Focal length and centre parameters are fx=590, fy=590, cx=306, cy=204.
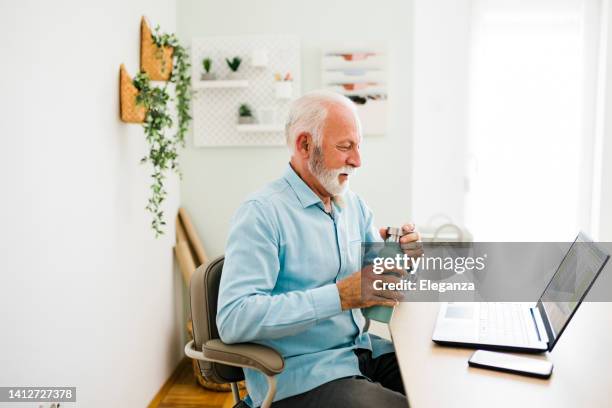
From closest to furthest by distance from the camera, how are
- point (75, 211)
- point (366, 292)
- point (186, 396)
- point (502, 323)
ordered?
1. point (366, 292)
2. point (502, 323)
3. point (75, 211)
4. point (186, 396)

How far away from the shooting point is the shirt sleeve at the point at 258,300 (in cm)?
147

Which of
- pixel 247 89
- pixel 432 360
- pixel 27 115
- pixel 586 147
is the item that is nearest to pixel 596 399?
pixel 432 360

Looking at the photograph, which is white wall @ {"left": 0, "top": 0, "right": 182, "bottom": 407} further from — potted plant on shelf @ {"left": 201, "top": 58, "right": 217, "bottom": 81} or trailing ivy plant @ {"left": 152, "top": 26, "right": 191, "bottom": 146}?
potted plant on shelf @ {"left": 201, "top": 58, "right": 217, "bottom": 81}

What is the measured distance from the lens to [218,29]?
Result: 10.4 feet

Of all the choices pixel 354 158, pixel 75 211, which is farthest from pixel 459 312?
pixel 75 211

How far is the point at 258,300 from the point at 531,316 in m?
0.80

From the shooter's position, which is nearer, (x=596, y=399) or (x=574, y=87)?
(x=596, y=399)

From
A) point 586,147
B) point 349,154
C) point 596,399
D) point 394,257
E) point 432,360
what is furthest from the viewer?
point 586,147

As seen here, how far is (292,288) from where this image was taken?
1.65 m

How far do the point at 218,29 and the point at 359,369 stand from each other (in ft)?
6.98

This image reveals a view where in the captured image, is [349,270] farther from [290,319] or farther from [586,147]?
[586,147]

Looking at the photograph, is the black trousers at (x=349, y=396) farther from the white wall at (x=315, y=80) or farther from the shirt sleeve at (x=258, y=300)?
the white wall at (x=315, y=80)

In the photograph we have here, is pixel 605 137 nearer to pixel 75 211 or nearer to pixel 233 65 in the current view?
pixel 233 65

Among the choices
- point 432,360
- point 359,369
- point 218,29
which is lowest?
point 359,369
